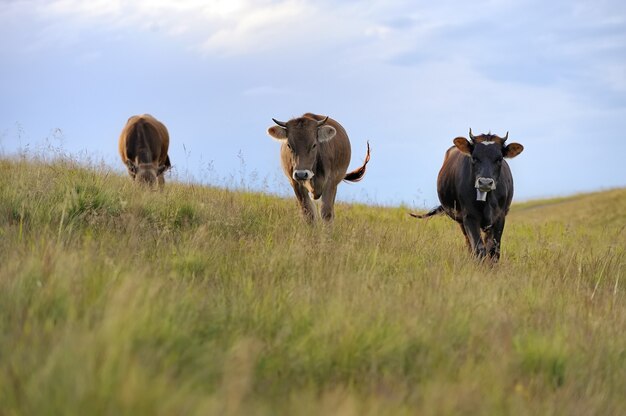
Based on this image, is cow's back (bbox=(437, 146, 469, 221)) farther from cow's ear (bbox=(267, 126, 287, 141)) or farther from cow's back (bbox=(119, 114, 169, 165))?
cow's back (bbox=(119, 114, 169, 165))

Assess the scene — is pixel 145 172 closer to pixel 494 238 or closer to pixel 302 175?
pixel 302 175

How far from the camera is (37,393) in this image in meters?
2.90

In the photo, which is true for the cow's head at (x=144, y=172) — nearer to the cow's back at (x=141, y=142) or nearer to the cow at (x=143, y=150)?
the cow at (x=143, y=150)

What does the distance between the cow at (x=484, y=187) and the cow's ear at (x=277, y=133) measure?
2.67 metres

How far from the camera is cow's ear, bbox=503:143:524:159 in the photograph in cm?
982

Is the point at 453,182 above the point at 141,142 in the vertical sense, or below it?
below

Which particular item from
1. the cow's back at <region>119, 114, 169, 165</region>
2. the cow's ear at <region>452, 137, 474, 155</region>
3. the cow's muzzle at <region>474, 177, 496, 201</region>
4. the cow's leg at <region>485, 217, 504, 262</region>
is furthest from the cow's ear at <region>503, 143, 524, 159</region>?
the cow's back at <region>119, 114, 169, 165</region>

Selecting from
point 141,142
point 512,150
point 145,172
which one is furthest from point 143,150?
point 512,150

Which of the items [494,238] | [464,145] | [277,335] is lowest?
[277,335]

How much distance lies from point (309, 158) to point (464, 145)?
2371 mm

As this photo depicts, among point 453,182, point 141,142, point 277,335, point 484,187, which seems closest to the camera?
point 277,335

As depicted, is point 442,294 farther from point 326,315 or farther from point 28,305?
point 28,305

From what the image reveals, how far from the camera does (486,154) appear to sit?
9672 mm

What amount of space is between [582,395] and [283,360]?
5.68 ft
